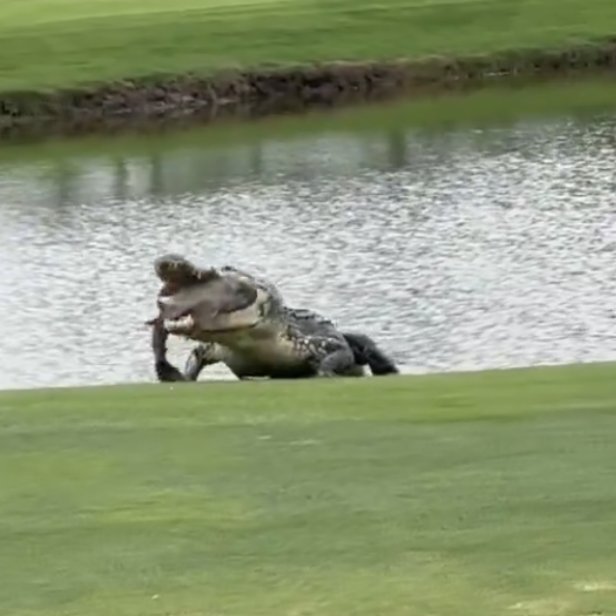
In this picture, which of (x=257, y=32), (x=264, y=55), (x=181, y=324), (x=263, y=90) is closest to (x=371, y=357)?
(x=181, y=324)

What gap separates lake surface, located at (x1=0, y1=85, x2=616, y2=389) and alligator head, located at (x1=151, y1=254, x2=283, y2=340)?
1.54 meters

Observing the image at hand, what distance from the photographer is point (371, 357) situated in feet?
44.1

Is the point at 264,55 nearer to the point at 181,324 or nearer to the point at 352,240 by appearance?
the point at 352,240

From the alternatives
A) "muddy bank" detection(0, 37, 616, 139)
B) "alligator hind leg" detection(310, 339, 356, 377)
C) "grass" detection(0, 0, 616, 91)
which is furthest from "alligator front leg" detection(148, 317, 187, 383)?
"grass" detection(0, 0, 616, 91)

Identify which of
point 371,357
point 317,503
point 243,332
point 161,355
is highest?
point 317,503

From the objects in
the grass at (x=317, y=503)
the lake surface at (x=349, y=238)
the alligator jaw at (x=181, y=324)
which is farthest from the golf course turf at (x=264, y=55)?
the grass at (x=317, y=503)

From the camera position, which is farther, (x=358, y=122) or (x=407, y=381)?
(x=358, y=122)

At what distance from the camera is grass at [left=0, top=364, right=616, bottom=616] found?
611 centimetres

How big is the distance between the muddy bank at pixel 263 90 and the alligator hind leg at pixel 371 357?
73.4 feet

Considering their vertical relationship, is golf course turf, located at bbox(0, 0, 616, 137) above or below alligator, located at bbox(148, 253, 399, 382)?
below

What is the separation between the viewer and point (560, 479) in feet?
24.7

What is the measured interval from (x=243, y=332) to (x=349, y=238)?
9916 millimetres

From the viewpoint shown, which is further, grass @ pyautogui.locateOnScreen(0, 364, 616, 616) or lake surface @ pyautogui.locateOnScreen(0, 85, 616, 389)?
lake surface @ pyautogui.locateOnScreen(0, 85, 616, 389)

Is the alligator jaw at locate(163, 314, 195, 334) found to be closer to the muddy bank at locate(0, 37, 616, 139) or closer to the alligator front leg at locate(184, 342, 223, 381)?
the alligator front leg at locate(184, 342, 223, 381)
